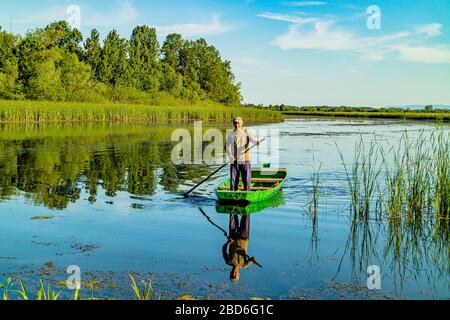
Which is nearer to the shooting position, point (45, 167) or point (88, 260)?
point (88, 260)

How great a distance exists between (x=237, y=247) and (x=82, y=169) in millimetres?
11722

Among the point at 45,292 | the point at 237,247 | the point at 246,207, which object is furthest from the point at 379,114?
the point at 45,292

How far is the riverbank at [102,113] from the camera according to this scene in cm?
4669

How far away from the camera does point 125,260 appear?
8.64 metres

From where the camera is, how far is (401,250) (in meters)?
9.62

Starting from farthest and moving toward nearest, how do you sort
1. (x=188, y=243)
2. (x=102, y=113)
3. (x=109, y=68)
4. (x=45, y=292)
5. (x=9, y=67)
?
(x=109, y=68) < (x=9, y=67) < (x=102, y=113) < (x=188, y=243) < (x=45, y=292)

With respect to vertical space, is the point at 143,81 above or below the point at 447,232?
above

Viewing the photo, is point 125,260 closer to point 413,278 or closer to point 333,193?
point 413,278

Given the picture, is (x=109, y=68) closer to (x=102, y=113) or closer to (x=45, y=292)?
(x=102, y=113)

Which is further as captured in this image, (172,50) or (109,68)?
(172,50)

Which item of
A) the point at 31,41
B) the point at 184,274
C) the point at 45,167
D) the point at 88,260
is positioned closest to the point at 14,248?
the point at 88,260

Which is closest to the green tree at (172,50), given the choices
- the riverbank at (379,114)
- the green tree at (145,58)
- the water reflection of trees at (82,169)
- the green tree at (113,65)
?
the green tree at (145,58)

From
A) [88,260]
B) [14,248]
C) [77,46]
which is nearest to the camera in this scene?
[88,260]

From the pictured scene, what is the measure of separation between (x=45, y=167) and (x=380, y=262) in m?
14.9
